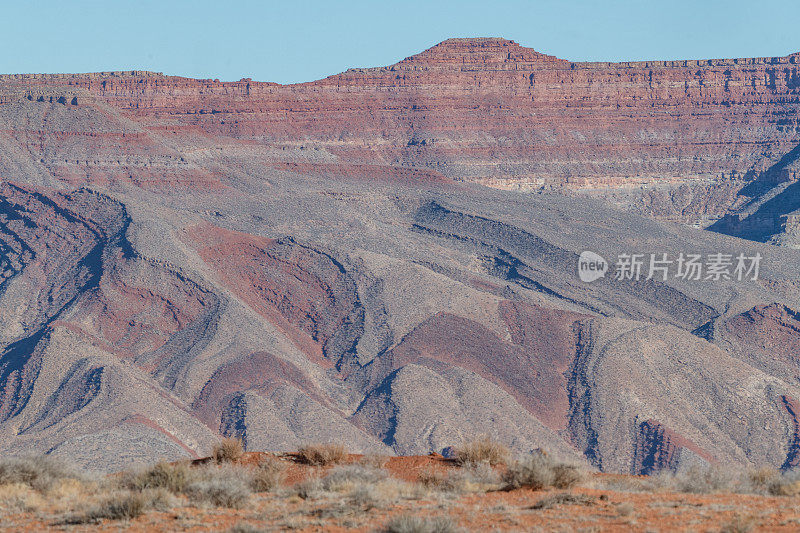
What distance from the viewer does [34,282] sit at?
8094 centimetres

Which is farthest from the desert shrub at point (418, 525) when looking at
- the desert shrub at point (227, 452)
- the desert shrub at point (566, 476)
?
the desert shrub at point (227, 452)

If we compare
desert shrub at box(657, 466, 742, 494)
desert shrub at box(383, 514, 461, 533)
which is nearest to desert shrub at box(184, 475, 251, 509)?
desert shrub at box(383, 514, 461, 533)

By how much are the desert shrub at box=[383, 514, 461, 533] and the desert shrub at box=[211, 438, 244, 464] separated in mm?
7231

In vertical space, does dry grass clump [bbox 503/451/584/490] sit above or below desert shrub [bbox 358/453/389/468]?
above

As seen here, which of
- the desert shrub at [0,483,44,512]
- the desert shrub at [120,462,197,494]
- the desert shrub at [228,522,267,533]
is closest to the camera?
the desert shrub at [228,522,267,533]

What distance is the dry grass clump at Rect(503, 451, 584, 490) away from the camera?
70.8 ft

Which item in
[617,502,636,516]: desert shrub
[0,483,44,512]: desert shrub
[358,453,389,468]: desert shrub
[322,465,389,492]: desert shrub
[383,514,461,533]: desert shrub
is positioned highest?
[383,514,461,533]: desert shrub

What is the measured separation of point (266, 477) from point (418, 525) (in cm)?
554

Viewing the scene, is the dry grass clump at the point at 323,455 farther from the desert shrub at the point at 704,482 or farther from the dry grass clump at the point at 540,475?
the desert shrub at the point at 704,482

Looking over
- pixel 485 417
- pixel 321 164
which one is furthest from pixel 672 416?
pixel 321 164

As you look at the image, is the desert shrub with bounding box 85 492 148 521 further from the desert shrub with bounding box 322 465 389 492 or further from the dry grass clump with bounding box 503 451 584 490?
the dry grass clump with bounding box 503 451 584 490

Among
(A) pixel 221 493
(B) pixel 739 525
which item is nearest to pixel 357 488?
(A) pixel 221 493

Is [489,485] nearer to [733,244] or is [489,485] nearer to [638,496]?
[638,496]

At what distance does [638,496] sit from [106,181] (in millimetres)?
79828
